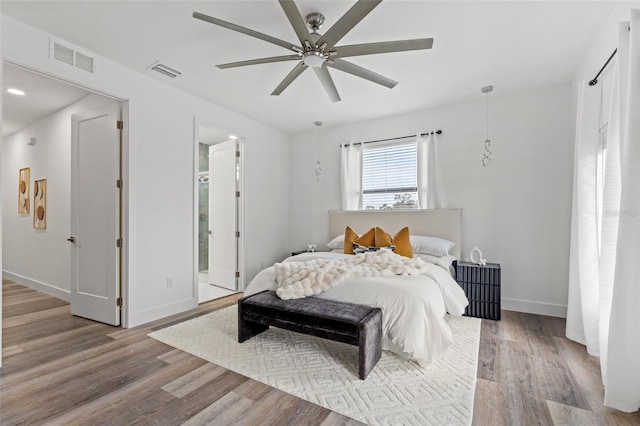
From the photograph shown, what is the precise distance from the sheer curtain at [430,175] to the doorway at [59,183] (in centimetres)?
383

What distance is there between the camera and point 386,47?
2.09m

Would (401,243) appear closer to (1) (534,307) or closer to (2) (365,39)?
(1) (534,307)

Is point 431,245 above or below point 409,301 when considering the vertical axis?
above

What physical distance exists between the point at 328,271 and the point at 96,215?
2.75 meters

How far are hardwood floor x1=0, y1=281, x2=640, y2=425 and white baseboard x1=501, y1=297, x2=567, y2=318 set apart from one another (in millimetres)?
662

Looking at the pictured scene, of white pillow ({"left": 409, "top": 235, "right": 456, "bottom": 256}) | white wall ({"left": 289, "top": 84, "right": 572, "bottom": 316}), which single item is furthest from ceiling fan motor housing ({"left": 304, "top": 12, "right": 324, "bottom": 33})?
white pillow ({"left": 409, "top": 235, "right": 456, "bottom": 256})

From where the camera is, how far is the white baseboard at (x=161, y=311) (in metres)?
3.24

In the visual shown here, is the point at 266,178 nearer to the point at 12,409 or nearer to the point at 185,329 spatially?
the point at 185,329

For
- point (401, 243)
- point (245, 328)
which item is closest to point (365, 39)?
point (401, 243)

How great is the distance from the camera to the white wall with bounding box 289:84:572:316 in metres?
3.60

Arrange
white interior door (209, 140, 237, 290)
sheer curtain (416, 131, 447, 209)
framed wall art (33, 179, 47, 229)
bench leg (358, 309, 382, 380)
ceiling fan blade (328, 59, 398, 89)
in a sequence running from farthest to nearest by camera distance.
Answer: white interior door (209, 140, 237, 290) < framed wall art (33, 179, 47, 229) < sheer curtain (416, 131, 447, 209) < ceiling fan blade (328, 59, 398, 89) < bench leg (358, 309, 382, 380)

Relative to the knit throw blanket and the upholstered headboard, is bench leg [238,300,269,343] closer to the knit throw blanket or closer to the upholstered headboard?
the knit throw blanket

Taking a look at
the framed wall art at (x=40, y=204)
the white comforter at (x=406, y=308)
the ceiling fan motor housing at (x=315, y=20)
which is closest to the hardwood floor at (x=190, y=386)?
the white comforter at (x=406, y=308)

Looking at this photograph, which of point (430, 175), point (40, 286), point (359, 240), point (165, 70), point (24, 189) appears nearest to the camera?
point (165, 70)
